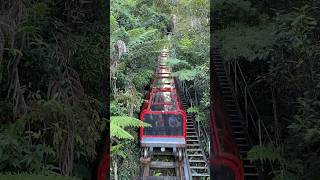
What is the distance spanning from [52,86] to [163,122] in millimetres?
1059

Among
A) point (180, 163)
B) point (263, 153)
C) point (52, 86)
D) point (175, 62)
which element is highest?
point (175, 62)

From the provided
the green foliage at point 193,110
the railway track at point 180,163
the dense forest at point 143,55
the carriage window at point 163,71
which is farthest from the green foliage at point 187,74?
the railway track at point 180,163

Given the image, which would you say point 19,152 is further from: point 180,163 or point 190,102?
point 190,102

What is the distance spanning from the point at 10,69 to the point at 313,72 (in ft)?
7.92

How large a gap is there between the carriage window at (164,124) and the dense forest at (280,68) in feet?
2.37

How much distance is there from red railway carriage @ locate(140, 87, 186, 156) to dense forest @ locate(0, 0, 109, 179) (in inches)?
16.6

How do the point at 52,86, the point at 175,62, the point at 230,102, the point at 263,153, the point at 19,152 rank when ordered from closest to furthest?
1. the point at 19,152
2. the point at 263,153
3. the point at 52,86
4. the point at 230,102
5. the point at 175,62

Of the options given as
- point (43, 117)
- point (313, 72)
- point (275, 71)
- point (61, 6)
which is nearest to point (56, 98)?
point (43, 117)

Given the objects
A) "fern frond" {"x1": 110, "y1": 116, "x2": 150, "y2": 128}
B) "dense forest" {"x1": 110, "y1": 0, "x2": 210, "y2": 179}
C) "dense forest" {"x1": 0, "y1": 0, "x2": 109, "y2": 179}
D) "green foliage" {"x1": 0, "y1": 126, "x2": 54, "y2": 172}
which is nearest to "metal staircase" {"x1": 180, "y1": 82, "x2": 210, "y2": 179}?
"dense forest" {"x1": 110, "y1": 0, "x2": 210, "y2": 179}

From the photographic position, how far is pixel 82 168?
3676 millimetres

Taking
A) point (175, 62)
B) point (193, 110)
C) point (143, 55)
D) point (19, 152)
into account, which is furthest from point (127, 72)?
point (19, 152)

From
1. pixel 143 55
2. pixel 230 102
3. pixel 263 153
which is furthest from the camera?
pixel 143 55

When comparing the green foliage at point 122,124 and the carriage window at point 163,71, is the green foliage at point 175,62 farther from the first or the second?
the green foliage at point 122,124

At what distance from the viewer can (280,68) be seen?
333cm
